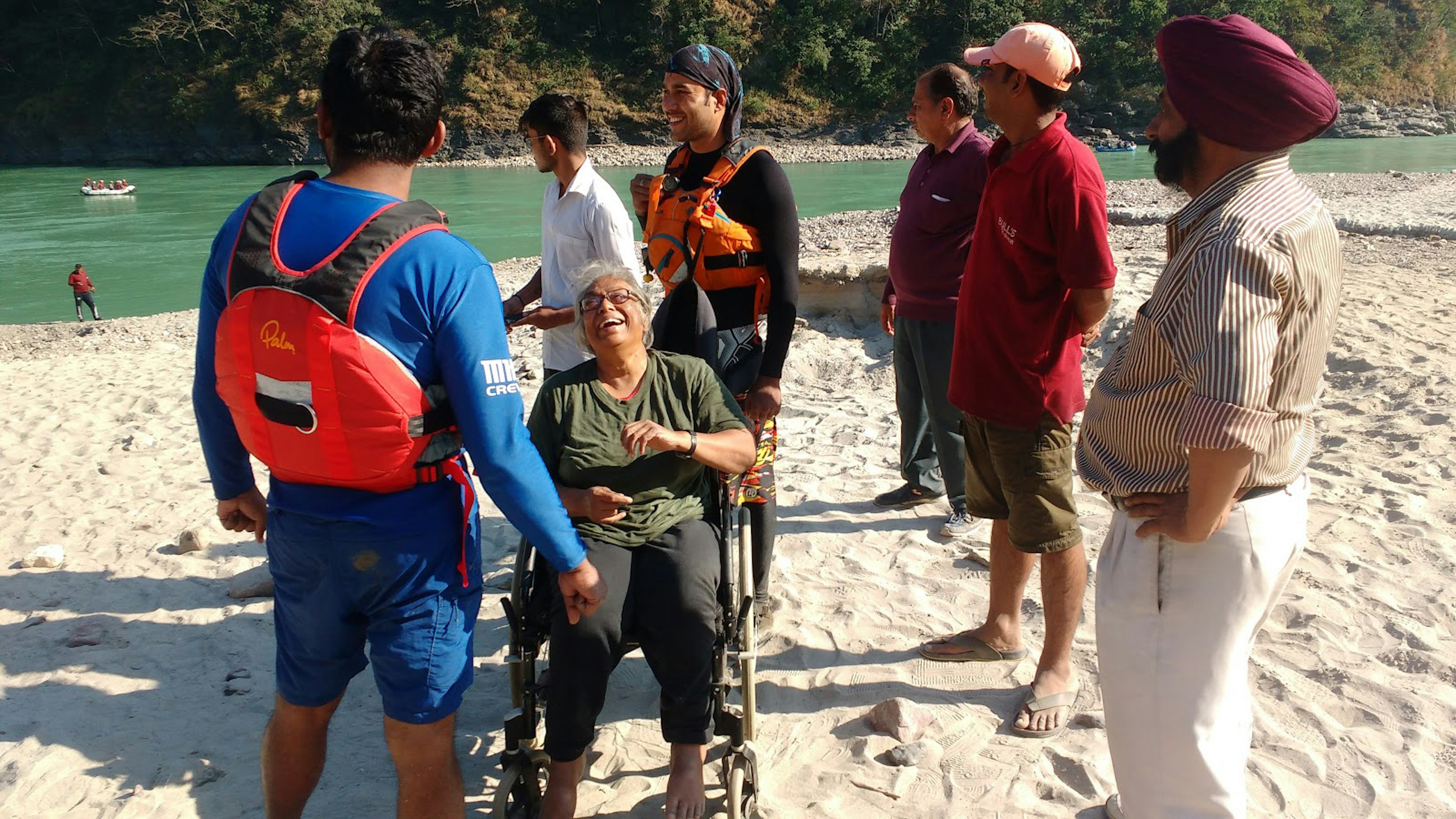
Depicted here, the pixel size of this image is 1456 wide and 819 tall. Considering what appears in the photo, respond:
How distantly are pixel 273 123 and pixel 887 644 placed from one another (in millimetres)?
45313

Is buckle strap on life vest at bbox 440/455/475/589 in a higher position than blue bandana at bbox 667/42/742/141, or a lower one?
lower

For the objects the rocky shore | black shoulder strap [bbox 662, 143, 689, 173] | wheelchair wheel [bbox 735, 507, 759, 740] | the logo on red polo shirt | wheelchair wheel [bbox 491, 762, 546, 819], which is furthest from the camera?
the rocky shore

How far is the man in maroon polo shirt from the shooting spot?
12.5 ft

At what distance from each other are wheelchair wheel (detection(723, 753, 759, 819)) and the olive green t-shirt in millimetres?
594

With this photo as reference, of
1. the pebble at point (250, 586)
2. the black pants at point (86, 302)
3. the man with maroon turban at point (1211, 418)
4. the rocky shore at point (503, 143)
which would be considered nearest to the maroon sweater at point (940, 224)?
the man with maroon turban at point (1211, 418)

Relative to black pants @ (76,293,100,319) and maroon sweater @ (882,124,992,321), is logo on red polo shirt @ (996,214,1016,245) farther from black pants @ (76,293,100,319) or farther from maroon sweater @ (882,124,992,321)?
black pants @ (76,293,100,319)

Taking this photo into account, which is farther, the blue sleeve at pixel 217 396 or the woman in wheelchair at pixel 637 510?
the woman in wheelchair at pixel 637 510

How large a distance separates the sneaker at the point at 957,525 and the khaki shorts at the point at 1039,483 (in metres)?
1.29

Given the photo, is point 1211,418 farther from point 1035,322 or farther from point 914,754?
point 914,754

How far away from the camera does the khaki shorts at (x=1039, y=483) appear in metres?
2.70

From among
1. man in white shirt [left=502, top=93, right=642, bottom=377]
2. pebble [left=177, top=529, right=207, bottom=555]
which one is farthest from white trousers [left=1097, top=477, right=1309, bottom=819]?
pebble [left=177, top=529, right=207, bottom=555]

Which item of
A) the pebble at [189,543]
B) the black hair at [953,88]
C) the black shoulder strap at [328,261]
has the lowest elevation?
the pebble at [189,543]

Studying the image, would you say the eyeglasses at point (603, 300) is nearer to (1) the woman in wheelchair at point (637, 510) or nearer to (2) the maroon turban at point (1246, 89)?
(1) the woman in wheelchair at point (637, 510)

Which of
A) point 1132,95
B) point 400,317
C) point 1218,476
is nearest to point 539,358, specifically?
point 400,317
